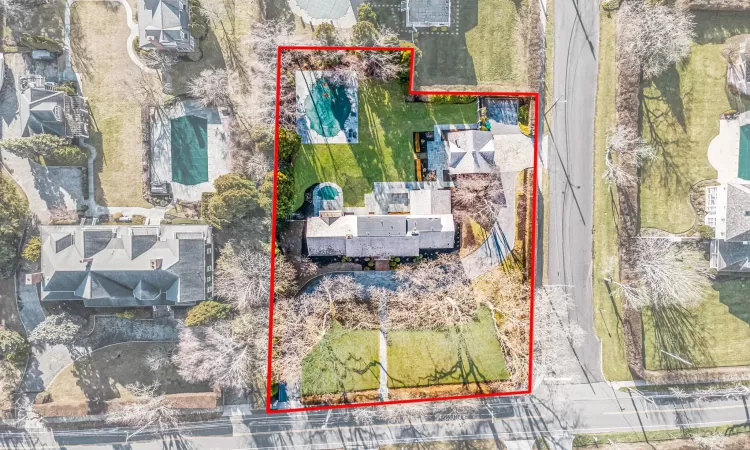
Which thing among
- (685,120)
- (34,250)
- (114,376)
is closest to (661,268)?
(685,120)

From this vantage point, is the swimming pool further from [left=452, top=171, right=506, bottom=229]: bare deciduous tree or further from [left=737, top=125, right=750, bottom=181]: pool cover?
[left=737, top=125, right=750, bottom=181]: pool cover

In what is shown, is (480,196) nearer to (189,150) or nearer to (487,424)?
(487,424)

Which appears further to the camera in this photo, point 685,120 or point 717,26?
point 685,120

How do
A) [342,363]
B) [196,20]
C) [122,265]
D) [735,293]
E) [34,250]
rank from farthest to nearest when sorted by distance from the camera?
[735,293]
[342,363]
[196,20]
[34,250]
[122,265]

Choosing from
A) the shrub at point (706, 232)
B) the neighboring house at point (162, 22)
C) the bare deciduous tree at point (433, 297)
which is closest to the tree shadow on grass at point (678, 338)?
the shrub at point (706, 232)

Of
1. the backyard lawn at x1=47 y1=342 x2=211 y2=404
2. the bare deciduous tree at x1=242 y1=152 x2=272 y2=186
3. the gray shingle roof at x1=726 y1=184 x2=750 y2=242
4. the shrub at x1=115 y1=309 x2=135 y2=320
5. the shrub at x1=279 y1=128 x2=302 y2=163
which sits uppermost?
the shrub at x1=279 y1=128 x2=302 y2=163

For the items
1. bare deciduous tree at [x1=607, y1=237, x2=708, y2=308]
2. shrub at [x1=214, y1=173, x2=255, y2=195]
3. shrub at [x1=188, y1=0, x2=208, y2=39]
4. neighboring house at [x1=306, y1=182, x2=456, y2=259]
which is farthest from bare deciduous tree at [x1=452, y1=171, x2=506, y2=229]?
shrub at [x1=188, y1=0, x2=208, y2=39]

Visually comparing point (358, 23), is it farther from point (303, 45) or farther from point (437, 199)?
point (437, 199)
